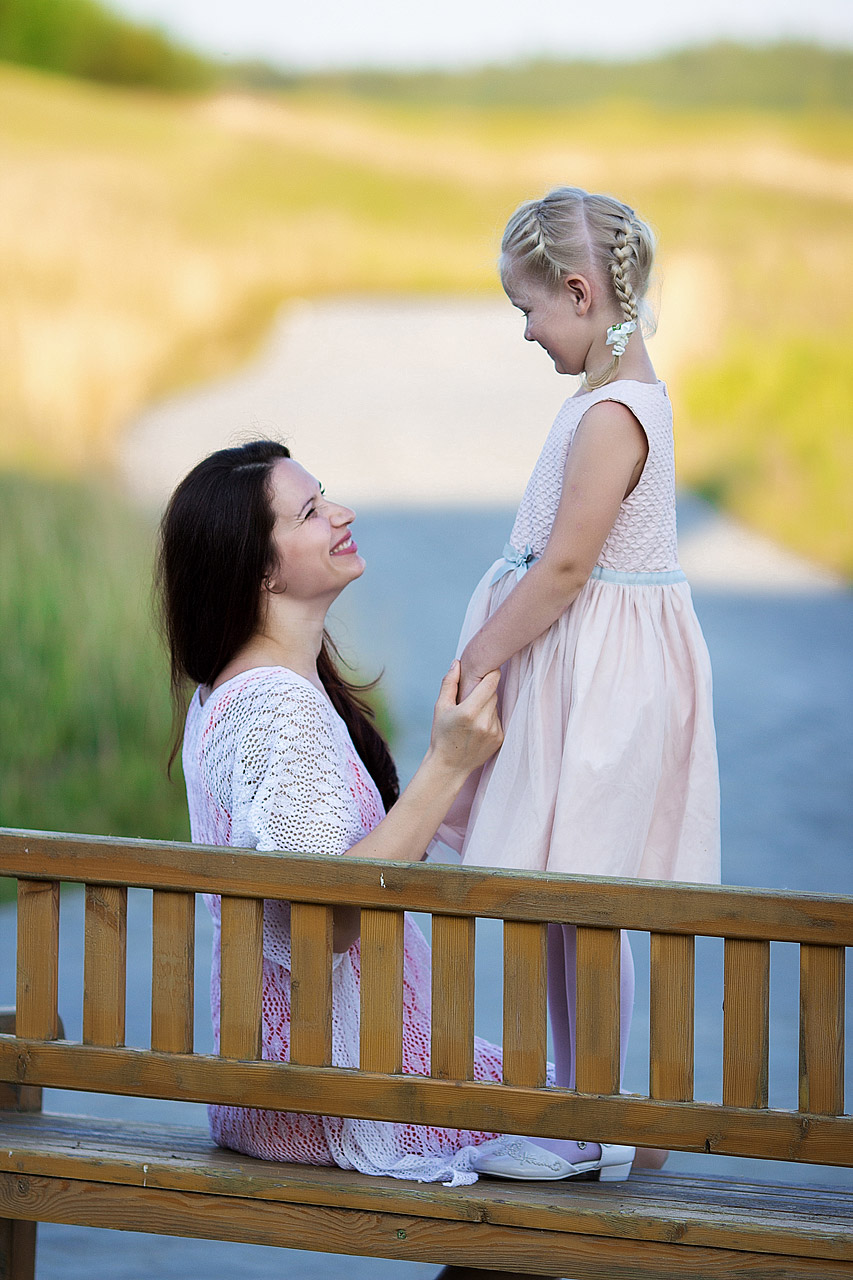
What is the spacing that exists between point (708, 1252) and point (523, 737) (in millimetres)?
634

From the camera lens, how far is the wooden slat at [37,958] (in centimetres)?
163

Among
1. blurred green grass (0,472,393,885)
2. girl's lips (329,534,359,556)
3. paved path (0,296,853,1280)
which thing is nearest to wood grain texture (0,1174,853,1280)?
girl's lips (329,534,359,556)

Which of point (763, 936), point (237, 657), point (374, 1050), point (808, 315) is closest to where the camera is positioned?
point (763, 936)

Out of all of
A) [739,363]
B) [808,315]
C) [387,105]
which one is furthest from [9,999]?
[387,105]

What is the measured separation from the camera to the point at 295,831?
1672 millimetres

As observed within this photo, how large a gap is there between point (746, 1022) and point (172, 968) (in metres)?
0.57

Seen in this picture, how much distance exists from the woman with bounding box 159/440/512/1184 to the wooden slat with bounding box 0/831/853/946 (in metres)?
0.09

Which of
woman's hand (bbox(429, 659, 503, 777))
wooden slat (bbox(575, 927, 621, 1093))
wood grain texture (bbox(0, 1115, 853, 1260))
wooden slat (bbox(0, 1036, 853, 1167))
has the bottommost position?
wood grain texture (bbox(0, 1115, 853, 1260))

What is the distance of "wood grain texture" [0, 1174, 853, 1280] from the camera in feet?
5.12

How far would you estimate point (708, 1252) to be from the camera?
1.56 metres

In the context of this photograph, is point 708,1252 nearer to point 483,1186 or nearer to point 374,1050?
point 483,1186

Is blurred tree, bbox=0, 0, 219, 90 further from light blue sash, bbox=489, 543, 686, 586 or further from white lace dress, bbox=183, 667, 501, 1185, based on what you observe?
white lace dress, bbox=183, 667, 501, 1185

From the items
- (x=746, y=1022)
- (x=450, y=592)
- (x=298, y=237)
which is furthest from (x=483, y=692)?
(x=298, y=237)

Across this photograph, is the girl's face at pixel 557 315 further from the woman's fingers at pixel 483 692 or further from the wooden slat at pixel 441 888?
the wooden slat at pixel 441 888
